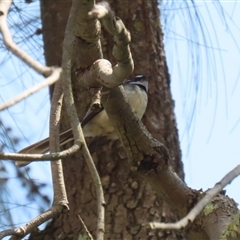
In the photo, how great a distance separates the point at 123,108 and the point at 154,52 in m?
1.40

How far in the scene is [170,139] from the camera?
10.0 ft

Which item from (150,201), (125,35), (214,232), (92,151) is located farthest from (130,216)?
(125,35)

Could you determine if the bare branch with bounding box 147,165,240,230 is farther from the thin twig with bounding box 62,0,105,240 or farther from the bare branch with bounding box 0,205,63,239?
the bare branch with bounding box 0,205,63,239

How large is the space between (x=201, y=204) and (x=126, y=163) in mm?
1938

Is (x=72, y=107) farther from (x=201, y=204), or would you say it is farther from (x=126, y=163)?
(x=126, y=163)

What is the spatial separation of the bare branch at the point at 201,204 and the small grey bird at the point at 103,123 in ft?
5.83

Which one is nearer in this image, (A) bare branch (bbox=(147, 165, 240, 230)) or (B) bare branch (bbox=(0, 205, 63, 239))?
(A) bare branch (bbox=(147, 165, 240, 230))

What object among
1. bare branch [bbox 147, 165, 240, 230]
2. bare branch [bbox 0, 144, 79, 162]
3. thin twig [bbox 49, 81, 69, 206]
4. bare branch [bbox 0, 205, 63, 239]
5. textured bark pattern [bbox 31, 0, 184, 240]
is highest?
textured bark pattern [bbox 31, 0, 184, 240]

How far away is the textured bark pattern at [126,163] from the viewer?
279 cm

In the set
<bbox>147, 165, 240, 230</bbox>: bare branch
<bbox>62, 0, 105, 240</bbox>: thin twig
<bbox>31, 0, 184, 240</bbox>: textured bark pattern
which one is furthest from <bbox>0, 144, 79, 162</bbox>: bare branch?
<bbox>31, 0, 184, 240</bbox>: textured bark pattern

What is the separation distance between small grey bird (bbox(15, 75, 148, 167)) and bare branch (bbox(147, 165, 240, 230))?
1777 mm

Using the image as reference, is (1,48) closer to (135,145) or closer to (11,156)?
(135,145)

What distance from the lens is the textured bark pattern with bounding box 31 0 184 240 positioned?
2785 millimetres

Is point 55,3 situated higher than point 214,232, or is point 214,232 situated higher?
point 55,3
